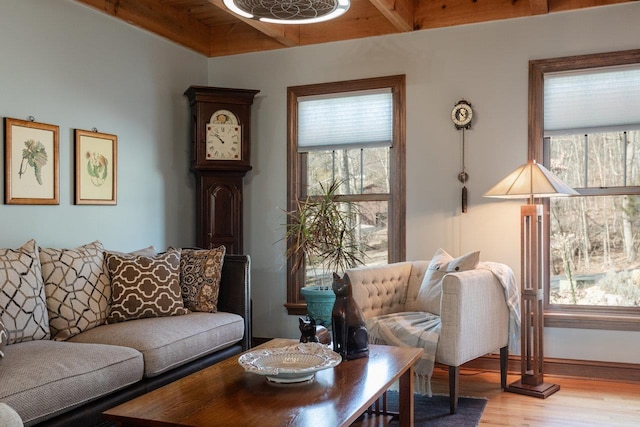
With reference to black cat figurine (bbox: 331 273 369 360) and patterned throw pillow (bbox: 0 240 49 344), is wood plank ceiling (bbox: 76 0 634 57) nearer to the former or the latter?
patterned throw pillow (bbox: 0 240 49 344)

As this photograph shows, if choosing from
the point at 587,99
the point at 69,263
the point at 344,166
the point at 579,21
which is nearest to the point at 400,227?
the point at 344,166

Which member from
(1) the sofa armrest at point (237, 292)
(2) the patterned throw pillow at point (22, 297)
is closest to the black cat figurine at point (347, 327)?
(1) the sofa armrest at point (237, 292)

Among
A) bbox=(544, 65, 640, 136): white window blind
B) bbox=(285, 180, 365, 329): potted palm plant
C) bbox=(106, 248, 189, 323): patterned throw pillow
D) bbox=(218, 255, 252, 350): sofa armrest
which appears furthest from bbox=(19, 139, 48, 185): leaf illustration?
bbox=(544, 65, 640, 136): white window blind

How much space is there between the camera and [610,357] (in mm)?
4059

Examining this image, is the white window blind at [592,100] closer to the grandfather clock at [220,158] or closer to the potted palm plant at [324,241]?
the potted palm plant at [324,241]

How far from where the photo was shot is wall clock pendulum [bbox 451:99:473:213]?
4414 millimetres

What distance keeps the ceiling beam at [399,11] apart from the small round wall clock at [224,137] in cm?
146

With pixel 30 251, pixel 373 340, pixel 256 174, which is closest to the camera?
pixel 30 251

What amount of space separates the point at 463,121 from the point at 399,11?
89cm

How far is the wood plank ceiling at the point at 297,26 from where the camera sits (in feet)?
13.9

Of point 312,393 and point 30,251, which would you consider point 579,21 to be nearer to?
point 312,393

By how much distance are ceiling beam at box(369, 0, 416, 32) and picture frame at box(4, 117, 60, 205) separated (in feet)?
7.19

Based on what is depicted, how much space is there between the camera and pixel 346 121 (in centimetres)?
486

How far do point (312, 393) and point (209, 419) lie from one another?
42cm
